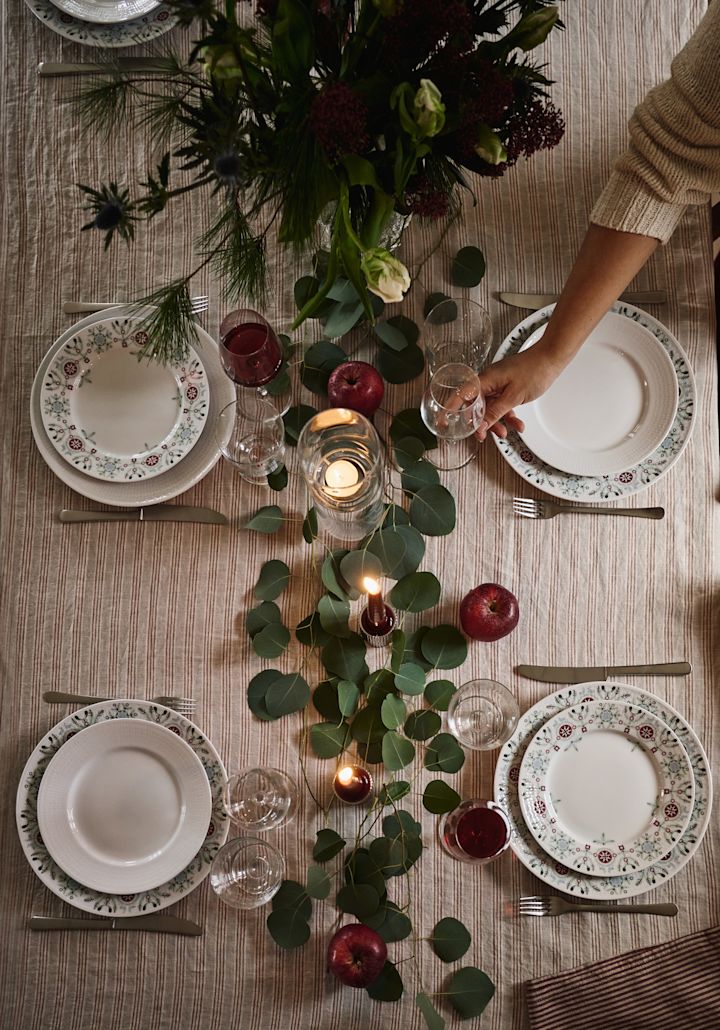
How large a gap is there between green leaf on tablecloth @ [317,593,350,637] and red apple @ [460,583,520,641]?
0.18 m

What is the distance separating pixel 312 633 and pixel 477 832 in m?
0.37

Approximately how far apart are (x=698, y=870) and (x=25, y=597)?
110 cm

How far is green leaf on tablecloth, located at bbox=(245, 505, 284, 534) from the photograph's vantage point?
124cm

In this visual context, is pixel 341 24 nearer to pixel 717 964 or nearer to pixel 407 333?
pixel 407 333

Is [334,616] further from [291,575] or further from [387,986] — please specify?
[387,986]

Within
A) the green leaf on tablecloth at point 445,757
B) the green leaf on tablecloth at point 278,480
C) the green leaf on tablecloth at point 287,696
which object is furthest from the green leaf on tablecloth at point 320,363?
the green leaf on tablecloth at point 445,757

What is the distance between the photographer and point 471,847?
45.9 inches

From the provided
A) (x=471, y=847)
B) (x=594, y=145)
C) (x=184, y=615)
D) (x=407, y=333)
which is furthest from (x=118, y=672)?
(x=594, y=145)

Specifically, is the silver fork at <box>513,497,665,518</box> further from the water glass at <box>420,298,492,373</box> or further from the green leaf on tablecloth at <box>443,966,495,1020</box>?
the green leaf on tablecloth at <box>443,966,495,1020</box>

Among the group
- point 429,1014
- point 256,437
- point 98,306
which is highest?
point 98,306

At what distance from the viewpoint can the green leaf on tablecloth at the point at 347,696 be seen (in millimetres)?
1189

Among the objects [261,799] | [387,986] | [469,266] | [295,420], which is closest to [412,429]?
[295,420]

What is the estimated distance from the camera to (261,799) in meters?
1.20

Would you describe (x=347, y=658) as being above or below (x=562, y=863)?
above
